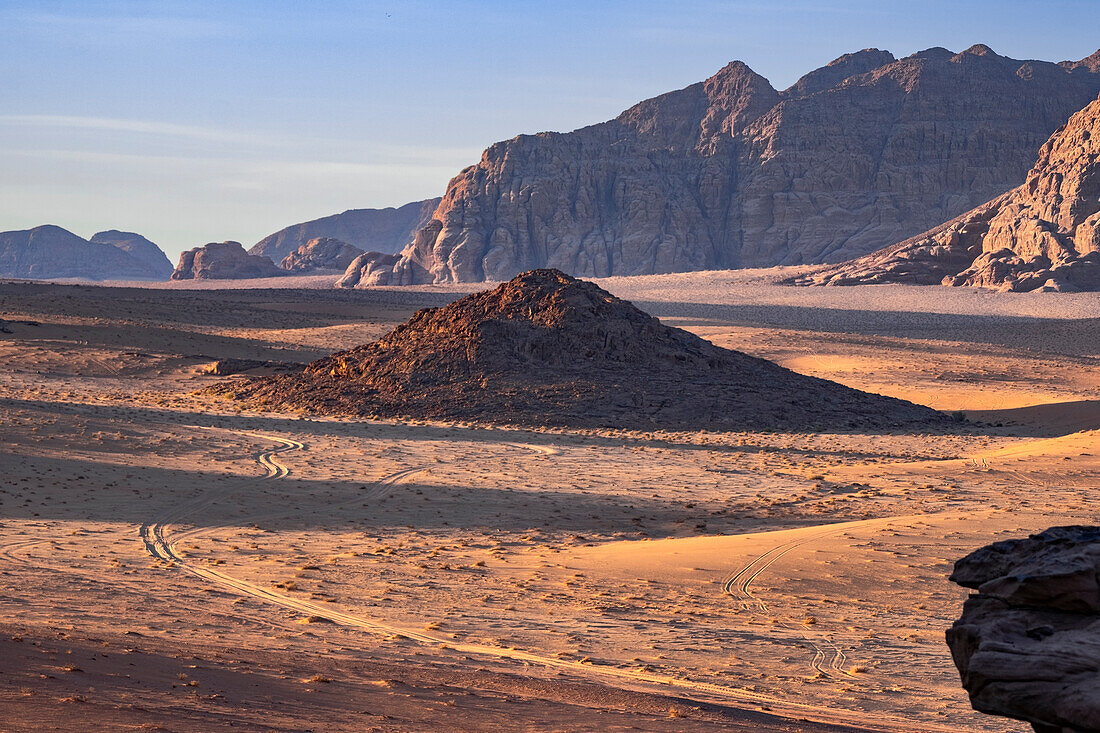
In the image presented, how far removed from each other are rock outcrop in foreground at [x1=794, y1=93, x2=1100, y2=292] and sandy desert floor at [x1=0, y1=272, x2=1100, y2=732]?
235ft

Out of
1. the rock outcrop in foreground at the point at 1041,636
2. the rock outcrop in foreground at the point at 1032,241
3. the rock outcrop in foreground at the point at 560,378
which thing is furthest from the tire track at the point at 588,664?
the rock outcrop in foreground at the point at 1032,241

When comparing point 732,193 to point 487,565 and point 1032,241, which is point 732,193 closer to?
point 1032,241

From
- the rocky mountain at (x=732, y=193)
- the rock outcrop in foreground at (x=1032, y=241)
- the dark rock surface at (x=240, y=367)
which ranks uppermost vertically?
the rocky mountain at (x=732, y=193)

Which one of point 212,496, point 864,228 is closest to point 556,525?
point 212,496

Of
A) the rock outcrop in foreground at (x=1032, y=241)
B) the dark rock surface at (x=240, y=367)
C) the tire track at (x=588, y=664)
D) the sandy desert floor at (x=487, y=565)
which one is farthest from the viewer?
the rock outcrop in foreground at (x=1032, y=241)

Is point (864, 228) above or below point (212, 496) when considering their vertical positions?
above

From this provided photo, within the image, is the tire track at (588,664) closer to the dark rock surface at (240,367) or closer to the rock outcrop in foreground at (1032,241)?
the dark rock surface at (240,367)

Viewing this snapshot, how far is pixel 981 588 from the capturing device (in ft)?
17.8

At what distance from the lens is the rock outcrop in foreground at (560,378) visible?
94.7ft

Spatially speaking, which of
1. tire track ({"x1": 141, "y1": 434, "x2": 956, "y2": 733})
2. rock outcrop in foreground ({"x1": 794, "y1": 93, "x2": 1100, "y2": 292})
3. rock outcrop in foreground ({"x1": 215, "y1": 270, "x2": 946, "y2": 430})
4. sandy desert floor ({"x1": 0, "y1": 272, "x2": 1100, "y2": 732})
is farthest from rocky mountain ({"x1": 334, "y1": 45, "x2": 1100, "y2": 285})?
tire track ({"x1": 141, "y1": 434, "x2": 956, "y2": 733})

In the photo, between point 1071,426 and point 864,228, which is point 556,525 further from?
point 864,228

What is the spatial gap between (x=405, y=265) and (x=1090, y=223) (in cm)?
9182

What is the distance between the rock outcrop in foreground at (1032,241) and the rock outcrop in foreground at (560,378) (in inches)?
2819

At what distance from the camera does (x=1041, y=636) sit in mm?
5023
